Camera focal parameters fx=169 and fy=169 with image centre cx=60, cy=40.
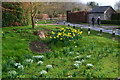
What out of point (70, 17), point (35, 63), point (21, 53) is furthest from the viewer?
point (70, 17)

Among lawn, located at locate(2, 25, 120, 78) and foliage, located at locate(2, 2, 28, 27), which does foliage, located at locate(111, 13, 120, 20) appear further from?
lawn, located at locate(2, 25, 120, 78)

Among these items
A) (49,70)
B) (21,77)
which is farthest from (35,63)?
(21,77)

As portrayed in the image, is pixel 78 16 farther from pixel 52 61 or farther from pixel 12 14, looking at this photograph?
pixel 52 61

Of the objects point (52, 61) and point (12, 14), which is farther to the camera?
point (12, 14)

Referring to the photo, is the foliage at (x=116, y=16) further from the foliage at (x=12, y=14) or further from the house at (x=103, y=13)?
the foliage at (x=12, y=14)

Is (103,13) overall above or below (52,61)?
above

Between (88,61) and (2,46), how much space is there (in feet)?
13.0

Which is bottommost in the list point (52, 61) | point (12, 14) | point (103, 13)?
point (52, 61)

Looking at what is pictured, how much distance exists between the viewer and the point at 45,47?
8.62 m

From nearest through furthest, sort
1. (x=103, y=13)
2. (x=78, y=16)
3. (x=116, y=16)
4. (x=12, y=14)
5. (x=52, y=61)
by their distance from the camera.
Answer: (x=52, y=61) → (x=12, y=14) → (x=116, y=16) → (x=103, y=13) → (x=78, y=16)

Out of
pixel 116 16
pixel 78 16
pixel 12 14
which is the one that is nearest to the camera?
pixel 12 14

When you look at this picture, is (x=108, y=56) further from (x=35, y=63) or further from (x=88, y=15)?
(x=88, y=15)

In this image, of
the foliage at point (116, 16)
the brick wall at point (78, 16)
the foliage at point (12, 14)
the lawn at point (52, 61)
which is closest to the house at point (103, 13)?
the foliage at point (116, 16)

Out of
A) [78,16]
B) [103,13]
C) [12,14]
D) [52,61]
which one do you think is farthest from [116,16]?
[52,61]
